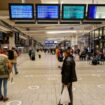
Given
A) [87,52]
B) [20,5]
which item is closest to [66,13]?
[20,5]

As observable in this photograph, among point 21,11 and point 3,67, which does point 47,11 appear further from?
point 3,67

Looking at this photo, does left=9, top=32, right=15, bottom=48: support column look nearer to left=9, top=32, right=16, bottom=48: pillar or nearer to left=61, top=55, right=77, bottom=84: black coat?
left=9, top=32, right=16, bottom=48: pillar

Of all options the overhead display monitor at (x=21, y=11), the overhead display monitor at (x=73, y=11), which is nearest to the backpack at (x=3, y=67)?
the overhead display monitor at (x=21, y=11)

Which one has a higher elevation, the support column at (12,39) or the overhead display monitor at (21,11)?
the overhead display monitor at (21,11)

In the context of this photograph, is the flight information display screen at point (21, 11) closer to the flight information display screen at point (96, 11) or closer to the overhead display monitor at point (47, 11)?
the overhead display monitor at point (47, 11)

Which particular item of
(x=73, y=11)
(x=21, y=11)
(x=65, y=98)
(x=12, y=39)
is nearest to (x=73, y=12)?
(x=73, y=11)

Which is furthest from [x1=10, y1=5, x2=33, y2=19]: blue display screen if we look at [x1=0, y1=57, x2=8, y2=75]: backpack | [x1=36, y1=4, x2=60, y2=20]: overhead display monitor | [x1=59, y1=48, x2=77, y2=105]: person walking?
[x1=59, y1=48, x2=77, y2=105]: person walking

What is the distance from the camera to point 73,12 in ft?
35.7

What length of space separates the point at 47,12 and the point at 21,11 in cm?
122

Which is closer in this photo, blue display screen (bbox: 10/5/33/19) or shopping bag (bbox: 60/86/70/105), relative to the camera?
shopping bag (bbox: 60/86/70/105)

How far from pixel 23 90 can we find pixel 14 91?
382 millimetres

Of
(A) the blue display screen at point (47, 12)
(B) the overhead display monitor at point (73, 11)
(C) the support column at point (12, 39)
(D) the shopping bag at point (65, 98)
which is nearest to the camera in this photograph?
(D) the shopping bag at point (65, 98)

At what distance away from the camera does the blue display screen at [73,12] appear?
35.2ft

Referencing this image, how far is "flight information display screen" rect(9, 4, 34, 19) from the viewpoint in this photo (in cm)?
1048
